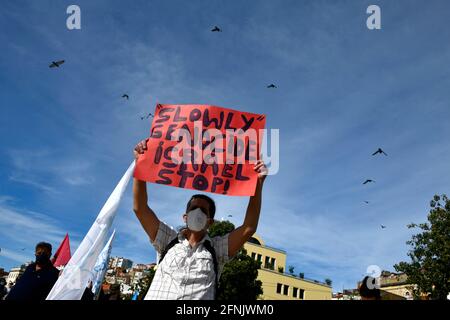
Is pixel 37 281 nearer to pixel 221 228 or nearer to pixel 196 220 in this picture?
pixel 196 220

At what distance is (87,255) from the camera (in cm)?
397

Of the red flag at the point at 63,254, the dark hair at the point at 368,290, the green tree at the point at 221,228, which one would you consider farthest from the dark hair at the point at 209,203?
the green tree at the point at 221,228

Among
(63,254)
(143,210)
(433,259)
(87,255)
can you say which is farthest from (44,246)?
(433,259)

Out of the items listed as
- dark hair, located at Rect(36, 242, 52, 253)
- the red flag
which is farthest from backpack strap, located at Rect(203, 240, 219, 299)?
the red flag

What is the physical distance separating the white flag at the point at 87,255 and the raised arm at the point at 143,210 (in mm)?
491

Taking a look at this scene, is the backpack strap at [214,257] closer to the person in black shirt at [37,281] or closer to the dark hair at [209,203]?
the dark hair at [209,203]

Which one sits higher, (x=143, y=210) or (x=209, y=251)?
(x=143, y=210)

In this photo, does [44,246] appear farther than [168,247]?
Yes

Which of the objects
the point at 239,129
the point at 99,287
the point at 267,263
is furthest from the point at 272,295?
the point at 239,129

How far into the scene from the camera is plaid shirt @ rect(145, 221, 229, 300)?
2887mm

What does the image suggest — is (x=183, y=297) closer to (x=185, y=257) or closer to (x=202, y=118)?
(x=185, y=257)

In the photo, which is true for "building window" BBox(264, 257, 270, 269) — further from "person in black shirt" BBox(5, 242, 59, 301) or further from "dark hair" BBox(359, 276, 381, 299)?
"dark hair" BBox(359, 276, 381, 299)

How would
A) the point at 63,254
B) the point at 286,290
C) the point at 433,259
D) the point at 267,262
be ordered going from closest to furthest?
the point at 63,254 < the point at 433,259 < the point at 286,290 < the point at 267,262

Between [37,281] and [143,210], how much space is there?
Result: 305 centimetres
